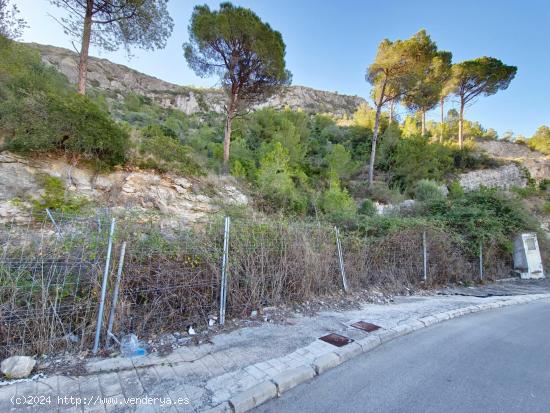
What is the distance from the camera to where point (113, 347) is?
2.53 metres

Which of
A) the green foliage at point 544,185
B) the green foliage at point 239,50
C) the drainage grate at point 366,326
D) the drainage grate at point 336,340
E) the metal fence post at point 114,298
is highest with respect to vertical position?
the green foliage at point 239,50

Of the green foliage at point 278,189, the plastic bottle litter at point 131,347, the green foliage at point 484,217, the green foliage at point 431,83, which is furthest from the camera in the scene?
the green foliage at point 431,83

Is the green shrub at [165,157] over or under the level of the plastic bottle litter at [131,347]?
over

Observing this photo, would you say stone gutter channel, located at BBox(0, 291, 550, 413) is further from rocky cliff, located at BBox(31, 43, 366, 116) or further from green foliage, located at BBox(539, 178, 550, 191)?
rocky cliff, located at BBox(31, 43, 366, 116)

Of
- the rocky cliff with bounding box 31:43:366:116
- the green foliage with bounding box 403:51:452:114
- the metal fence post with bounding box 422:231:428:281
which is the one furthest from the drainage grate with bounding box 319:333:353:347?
the rocky cliff with bounding box 31:43:366:116

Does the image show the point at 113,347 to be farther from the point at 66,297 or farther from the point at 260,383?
the point at 260,383

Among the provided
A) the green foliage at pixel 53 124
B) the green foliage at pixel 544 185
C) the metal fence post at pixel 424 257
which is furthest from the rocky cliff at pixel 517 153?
the green foliage at pixel 53 124

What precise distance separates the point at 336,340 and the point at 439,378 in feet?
3.49

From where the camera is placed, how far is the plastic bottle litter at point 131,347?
2455mm

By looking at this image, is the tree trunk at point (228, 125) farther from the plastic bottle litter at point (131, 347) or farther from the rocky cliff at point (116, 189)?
the plastic bottle litter at point (131, 347)

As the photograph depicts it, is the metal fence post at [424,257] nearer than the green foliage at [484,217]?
Yes

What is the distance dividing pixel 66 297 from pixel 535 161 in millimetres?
31645

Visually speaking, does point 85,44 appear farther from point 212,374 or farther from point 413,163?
point 413,163

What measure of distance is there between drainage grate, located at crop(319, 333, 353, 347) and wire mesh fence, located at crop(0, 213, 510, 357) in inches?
41.3
